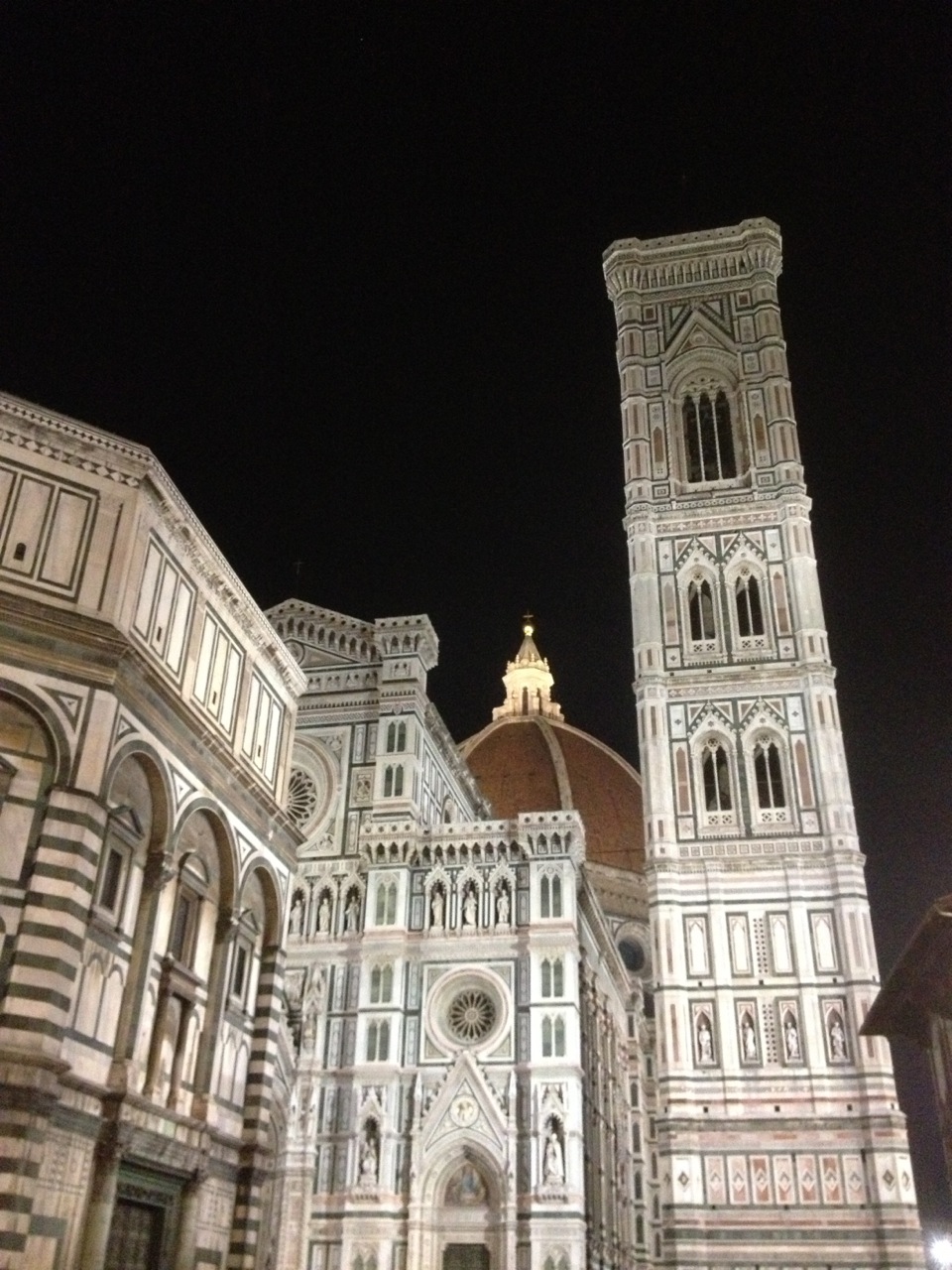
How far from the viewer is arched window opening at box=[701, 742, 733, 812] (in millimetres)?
32594

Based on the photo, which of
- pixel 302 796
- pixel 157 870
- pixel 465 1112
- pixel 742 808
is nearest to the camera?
pixel 157 870

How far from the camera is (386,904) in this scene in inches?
1227

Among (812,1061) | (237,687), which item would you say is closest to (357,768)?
(812,1061)

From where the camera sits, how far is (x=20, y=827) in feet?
38.4

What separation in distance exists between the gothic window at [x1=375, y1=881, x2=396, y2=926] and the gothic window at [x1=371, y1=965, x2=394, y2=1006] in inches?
47.6

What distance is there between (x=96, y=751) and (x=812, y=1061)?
22.3 m

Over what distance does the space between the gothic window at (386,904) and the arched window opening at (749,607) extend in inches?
498

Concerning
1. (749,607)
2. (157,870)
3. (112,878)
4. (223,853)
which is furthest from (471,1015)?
(112,878)

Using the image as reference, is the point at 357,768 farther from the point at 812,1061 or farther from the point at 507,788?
the point at 507,788

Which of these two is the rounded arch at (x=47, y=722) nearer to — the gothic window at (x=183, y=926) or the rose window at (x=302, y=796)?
the gothic window at (x=183, y=926)

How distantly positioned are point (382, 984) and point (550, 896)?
4837 mm

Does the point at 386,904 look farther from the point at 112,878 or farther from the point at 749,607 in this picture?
the point at 112,878

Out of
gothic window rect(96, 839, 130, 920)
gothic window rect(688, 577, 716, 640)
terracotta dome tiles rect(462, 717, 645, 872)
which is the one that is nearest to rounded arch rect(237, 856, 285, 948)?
gothic window rect(96, 839, 130, 920)

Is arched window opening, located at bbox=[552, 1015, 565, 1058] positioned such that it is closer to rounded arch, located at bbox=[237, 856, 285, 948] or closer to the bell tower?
the bell tower
